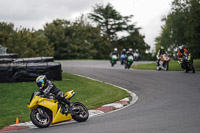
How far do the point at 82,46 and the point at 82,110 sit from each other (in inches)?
2682

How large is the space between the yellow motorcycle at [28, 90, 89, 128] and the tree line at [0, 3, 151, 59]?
4722 cm

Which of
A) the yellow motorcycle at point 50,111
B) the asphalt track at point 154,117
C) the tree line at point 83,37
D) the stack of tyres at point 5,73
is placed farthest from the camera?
the tree line at point 83,37

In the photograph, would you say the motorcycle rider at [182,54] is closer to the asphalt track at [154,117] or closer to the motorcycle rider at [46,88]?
the asphalt track at [154,117]

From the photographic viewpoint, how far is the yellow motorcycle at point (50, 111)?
30.5ft

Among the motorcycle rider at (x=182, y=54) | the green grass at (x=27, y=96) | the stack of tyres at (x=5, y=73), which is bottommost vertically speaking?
the green grass at (x=27, y=96)

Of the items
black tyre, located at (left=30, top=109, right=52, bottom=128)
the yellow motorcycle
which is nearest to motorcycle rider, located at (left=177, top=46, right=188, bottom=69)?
the yellow motorcycle

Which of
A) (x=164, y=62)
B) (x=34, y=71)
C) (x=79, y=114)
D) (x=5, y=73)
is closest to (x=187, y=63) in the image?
(x=164, y=62)

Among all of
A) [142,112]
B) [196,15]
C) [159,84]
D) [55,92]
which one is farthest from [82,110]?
[196,15]

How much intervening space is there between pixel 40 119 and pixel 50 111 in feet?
1.27

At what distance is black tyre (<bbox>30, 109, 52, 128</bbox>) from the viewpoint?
9.14 meters

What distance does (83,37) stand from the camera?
7919 cm

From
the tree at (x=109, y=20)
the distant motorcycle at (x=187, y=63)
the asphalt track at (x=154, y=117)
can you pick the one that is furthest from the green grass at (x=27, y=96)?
the tree at (x=109, y=20)

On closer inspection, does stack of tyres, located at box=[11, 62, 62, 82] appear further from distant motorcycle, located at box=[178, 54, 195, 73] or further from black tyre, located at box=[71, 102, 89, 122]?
black tyre, located at box=[71, 102, 89, 122]

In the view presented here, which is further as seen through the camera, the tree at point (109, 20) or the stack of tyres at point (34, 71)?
the tree at point (109, 20)
